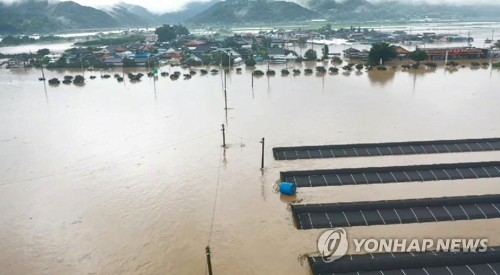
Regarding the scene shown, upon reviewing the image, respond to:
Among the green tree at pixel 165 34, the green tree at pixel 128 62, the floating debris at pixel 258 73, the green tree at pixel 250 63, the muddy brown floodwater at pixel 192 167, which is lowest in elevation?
the muddy brown floodwater at pixel 192 167

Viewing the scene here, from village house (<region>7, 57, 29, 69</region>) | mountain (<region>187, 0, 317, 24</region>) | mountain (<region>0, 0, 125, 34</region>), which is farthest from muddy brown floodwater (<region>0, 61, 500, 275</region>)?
mountain (<region>187, 0, 317, 24</region>)

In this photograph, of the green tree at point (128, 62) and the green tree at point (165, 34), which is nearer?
the green tree at point (128, 62)

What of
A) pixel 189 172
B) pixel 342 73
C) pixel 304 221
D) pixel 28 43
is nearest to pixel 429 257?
pixel 304 221

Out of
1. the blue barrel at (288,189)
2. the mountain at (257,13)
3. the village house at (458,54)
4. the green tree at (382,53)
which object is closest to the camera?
the blue barrel at (288,189)

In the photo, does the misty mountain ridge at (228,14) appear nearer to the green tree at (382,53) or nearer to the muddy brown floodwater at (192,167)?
the green tree at (382,53)

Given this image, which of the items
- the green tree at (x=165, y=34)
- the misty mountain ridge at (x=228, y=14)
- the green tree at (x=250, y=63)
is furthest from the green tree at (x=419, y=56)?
the misty mountain ridge at (x=228, y=14)

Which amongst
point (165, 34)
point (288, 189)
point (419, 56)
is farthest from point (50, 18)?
point (288, 189)

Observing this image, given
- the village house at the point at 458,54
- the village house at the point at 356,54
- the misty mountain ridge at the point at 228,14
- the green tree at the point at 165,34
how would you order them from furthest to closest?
the misty mountain ridge at the point at 228,14, the green tree at the point at 165,34, the village house at the point at 356,54, the village house at the point at 458,54
